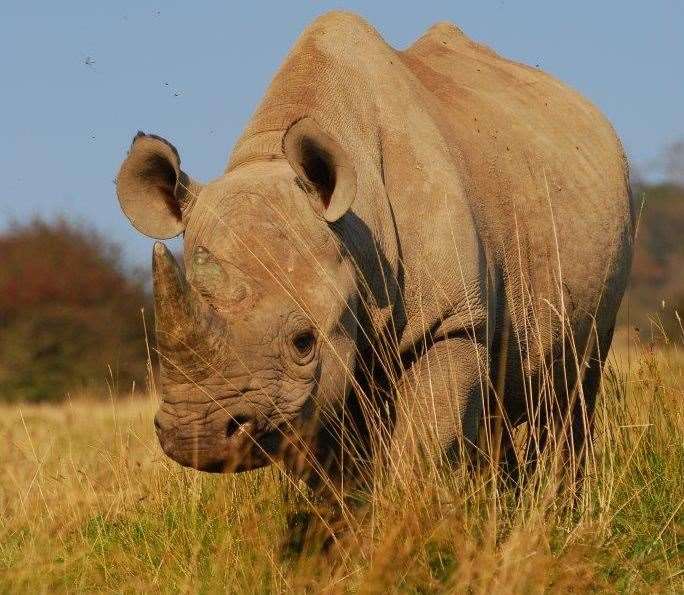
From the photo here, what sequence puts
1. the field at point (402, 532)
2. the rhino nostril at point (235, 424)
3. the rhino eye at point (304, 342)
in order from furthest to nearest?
the rhino eye at point (304, 342)
the rhino nostril at point (235, 424)
the field at point (402, 532)

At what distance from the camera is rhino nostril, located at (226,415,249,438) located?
17.1 feet

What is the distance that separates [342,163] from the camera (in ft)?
18.7

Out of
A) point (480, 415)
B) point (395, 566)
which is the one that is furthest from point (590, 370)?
point (395, 566)

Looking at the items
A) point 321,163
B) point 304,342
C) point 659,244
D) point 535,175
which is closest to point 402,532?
point 304,342

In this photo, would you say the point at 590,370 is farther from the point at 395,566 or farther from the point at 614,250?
the point at 395,566

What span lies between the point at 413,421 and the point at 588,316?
200 cm

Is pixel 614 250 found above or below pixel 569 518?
above

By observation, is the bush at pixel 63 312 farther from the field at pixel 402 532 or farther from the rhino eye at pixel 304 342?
the rhino eye at pixel 304 342

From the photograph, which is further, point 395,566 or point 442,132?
point 442,132

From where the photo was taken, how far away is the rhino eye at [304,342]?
18.2ft

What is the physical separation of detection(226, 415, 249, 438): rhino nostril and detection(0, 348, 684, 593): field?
38cm

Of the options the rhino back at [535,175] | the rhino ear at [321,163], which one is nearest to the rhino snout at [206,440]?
the rhino ear at [321,163]

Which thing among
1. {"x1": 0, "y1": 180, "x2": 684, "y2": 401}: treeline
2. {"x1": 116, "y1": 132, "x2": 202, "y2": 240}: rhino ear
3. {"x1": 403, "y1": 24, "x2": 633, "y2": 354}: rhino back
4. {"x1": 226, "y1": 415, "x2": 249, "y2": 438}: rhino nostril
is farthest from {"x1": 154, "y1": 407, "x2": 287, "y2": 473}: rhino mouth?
{"x1": 0, "y1": 180, "x2": 684, "y2": 401}: treeline

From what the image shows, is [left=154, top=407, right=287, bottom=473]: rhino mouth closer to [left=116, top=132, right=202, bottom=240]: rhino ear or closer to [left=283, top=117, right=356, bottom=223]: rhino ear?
[left=283, top=117, right=356, bottom=223]: rhino ear
